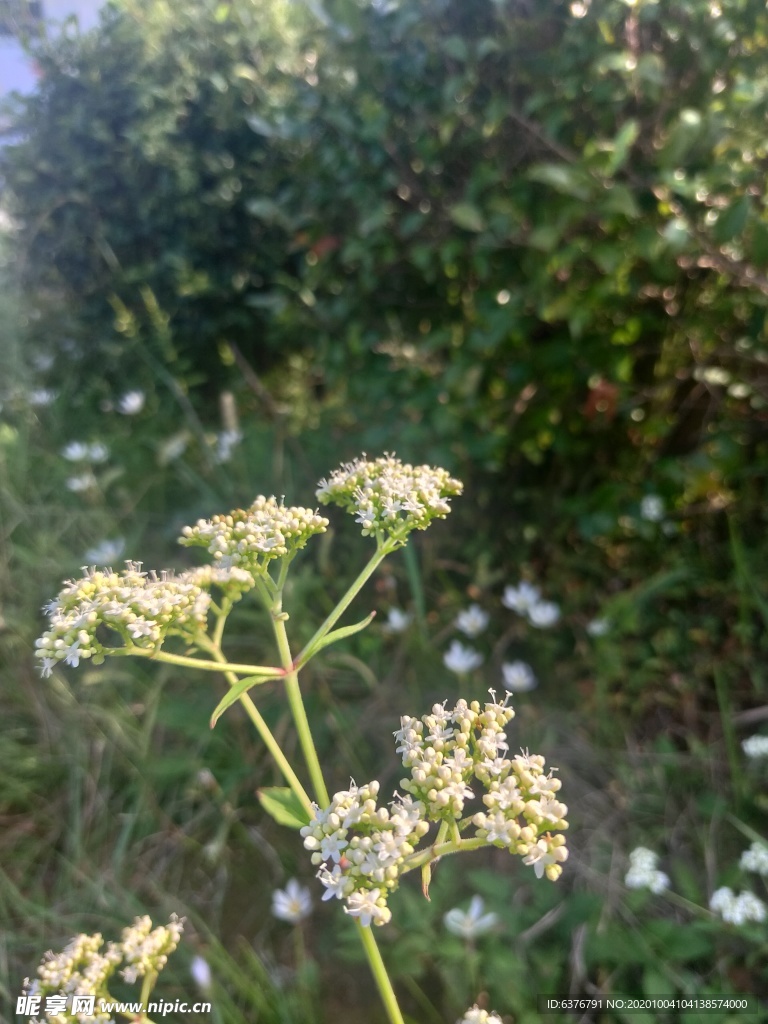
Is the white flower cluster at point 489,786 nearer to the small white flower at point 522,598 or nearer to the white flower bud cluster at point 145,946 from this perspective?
the white flower bud cluster at point 145,946

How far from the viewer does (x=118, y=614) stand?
83 cm

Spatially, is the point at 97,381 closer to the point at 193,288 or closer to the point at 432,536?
the point at 193,288

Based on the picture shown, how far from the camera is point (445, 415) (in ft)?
6.20

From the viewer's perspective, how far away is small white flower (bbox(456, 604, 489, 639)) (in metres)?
1.96

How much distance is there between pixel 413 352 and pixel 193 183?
1228 millimetres

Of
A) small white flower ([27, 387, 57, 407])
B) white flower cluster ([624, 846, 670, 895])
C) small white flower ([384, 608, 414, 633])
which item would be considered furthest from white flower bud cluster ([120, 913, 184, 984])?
small white flower ([27, 387, 57, 407])

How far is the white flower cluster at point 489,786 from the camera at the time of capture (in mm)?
750

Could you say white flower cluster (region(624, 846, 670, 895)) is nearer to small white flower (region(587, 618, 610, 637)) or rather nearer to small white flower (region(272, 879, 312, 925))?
small white flower (region(587, 618, 610, 637))

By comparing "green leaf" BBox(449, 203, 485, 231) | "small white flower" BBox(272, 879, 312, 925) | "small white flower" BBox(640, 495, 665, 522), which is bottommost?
"small white flower" BBox(272, 879, 312, 925)

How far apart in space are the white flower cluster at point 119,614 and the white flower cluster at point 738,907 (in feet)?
3.84

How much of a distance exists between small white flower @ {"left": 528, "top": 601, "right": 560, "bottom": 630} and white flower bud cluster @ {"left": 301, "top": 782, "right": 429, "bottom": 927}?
1254 millimetres

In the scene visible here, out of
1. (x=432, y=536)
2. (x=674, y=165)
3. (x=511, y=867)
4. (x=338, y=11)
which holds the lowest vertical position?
(x=511, y=867)

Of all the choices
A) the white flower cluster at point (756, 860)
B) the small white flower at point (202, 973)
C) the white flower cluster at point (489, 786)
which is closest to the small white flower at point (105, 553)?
the small white flower at point (202, 973)

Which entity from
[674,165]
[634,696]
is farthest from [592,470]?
[674,165]
